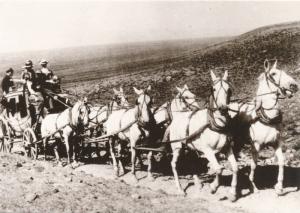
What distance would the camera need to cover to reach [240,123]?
8.88 m

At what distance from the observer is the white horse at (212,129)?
7844 millimetres

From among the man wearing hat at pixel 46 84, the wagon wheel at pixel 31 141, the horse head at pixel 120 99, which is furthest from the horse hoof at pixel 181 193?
the man wearing hat at pixel 46 84

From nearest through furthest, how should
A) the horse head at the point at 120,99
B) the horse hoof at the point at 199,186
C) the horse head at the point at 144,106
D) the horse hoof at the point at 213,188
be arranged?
1. the horse hoof at the point at 213,188
2. the horse hoof at the point at 199,186
3. the horse head at the point at 144,106
4. the horse head at the point at 120,99

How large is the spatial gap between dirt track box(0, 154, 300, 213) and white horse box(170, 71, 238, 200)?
47 cm

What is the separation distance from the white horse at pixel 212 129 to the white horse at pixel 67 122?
151 inches

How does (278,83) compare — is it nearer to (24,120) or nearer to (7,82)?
(24,120)

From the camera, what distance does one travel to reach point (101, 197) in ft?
25.7

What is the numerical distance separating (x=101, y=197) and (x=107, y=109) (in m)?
5.36

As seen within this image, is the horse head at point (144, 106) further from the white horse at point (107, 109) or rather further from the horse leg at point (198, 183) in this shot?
the white horse at point (107, 109)

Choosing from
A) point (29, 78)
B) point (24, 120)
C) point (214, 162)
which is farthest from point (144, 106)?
point (24, 120)

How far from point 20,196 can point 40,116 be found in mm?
6154

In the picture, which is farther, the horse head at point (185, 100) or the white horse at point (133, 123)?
the horse head at point (185, 100)

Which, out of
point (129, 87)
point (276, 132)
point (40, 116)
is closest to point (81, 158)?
point (40, 116)

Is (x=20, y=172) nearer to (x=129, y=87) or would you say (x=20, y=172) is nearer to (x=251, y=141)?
(x=251, y=141)
